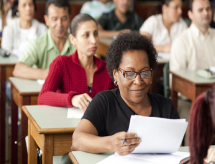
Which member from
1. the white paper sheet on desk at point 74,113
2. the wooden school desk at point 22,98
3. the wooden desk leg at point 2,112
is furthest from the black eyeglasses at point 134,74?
the wooden desk leg at point 2,112

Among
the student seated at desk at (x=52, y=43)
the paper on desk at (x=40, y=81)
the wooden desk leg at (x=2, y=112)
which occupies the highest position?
the student seated at desk at (x=52, y=43)

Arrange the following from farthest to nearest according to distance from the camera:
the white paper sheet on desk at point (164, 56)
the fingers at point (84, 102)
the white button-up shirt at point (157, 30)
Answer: the white button-up shirt at point (157, 30) < the white paper sheet on desk at point (164, 56) < the fingers at point (84, 102)

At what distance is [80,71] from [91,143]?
0.97 metres

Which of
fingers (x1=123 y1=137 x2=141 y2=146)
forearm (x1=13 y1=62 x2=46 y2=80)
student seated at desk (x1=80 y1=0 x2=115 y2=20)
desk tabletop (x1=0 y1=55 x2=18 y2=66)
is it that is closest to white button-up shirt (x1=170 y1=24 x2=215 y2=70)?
forearm (x1=13 y1=62 x2=46 y2=80)

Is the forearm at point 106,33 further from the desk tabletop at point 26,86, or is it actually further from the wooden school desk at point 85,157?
the wooden school desk at point 85,157

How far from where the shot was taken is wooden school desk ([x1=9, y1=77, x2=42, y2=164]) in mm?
2742

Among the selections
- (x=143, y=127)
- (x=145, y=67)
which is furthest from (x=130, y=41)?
(x=143, y=127)

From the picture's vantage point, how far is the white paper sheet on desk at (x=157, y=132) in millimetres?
1526

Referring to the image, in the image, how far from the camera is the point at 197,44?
389 centimetres

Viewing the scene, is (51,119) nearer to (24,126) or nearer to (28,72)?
(24,126)

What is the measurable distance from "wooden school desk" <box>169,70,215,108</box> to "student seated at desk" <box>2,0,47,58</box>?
5.54ft

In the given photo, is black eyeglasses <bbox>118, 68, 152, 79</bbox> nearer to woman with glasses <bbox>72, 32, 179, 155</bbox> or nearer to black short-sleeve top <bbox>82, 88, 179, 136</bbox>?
woman with glasses <bbox>72, 32, 179, 155</bbox>

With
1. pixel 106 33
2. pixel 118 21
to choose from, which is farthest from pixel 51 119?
pixel 118 21

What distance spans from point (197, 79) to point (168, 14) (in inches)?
71.3
